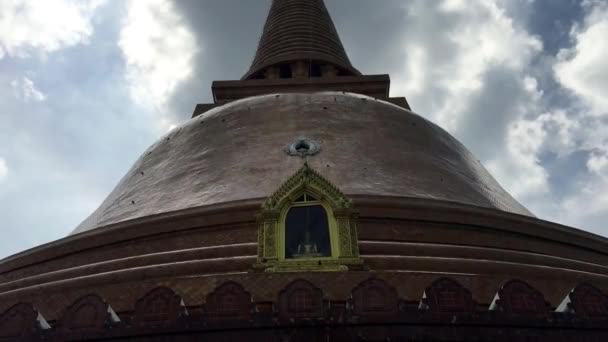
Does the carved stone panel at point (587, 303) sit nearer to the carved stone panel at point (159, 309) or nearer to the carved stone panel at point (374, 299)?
the carved stone panel at point (374, 299)

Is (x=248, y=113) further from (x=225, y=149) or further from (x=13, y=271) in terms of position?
(x=13, y=271)

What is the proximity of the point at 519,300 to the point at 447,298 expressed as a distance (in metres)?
0.79

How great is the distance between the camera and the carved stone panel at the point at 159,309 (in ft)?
19.6

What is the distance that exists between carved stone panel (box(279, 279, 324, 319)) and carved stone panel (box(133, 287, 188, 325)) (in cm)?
104

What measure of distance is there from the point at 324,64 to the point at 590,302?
18620 mm

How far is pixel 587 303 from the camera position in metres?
6.19

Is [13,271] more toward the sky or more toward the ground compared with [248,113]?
more toward the ground

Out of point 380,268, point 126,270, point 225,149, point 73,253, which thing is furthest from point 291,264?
point 225,149

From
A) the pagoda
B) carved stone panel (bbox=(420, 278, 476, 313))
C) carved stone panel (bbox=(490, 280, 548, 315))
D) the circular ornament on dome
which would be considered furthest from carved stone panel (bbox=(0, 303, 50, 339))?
the circular ornament on dome

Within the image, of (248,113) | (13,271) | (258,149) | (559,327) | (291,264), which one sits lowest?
(559,327)

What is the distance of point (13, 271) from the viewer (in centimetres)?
1119

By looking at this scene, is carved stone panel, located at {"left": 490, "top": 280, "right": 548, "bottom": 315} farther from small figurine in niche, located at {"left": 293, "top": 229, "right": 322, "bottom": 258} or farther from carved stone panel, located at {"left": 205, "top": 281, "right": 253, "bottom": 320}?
carved stone panel, located at {"left": 205, "top": 281, "right": 253, "bottom": 320}

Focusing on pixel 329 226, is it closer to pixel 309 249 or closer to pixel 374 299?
pixel 309 249

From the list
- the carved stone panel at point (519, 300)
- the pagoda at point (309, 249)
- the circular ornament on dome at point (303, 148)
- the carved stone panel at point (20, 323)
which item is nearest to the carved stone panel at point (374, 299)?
the pagoda at point (309, 249)
